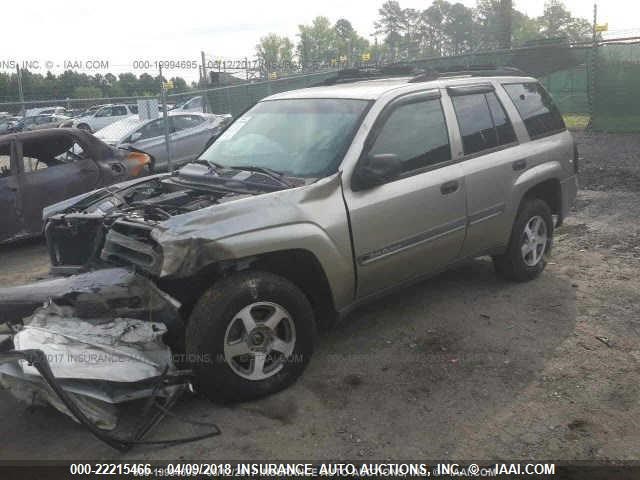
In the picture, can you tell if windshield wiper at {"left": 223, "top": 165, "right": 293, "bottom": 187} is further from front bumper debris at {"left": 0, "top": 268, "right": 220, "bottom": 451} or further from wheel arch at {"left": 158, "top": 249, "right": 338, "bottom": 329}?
front bumper debris at {"left": 0, "top": 268, "right": 220, "bottom": 451}

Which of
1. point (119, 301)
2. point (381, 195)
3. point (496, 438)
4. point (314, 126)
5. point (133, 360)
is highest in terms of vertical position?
point (314, 126)

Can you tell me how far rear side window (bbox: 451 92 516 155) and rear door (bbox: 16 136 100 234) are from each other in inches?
200

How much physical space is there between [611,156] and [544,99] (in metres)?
6.79

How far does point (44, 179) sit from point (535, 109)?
5.78 metres

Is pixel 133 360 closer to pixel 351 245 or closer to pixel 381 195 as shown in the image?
pixel 351 245

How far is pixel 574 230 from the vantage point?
7.09 metres

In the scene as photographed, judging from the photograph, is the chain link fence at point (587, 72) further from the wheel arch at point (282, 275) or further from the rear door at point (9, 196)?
the wheel arch at point (282, 275)

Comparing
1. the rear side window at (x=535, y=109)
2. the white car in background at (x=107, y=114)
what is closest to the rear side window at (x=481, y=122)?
the rear side window at (x=535, y=109)

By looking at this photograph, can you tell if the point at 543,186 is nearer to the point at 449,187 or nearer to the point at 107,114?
the point at 449,187

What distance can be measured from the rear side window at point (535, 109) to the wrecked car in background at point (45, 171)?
17.1 feet

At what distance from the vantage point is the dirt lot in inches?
124

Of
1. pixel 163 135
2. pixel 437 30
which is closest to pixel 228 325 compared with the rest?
pixel 163 135

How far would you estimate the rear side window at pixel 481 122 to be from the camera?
4.77 metres

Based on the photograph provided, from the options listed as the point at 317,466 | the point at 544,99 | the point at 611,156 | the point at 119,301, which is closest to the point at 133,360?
the point at 119,301
